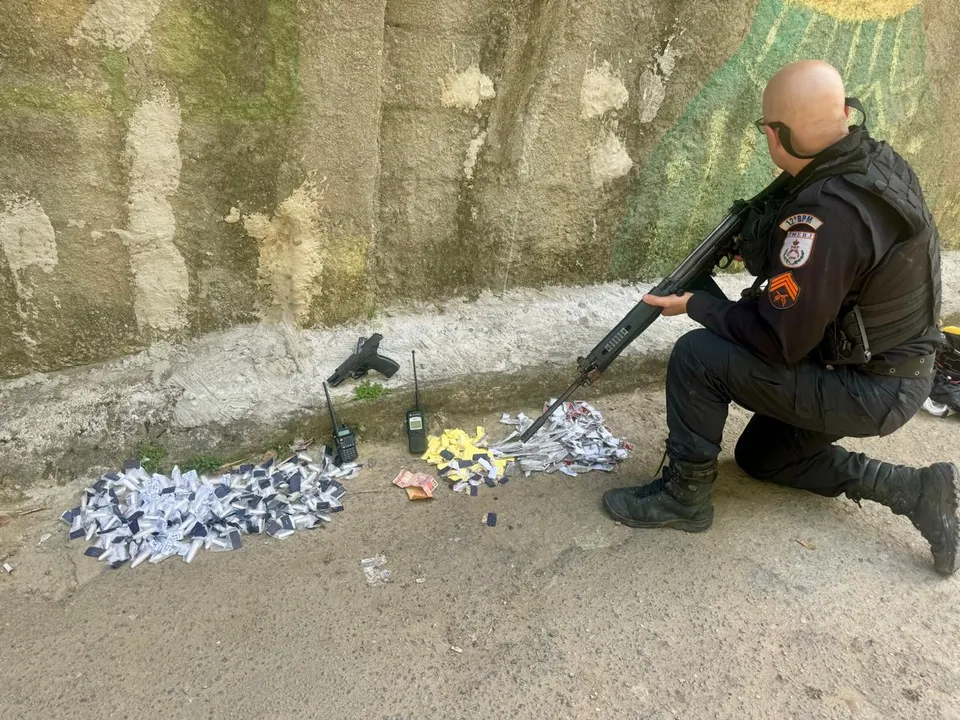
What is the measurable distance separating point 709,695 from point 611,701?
0.90 feet

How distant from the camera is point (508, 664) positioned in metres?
1.86

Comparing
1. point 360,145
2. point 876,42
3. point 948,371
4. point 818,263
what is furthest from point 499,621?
point 876,42

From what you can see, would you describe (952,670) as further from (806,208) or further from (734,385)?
(806,208)

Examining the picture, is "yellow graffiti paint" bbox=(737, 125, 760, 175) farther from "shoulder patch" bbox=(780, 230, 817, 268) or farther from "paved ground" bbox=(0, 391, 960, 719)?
"paved ground" bbox=(0, 391, 960, 719)

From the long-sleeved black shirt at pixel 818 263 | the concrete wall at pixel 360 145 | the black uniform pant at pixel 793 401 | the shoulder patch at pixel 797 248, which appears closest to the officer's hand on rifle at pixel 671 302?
the black uniform pant at pixel 793 401

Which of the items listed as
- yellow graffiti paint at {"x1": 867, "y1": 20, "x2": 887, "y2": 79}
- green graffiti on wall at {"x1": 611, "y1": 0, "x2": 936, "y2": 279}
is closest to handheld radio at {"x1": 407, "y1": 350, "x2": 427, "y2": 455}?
green graffiti on wall at {"x1": 611, "y1": 0, "x2": 936, "y2": 279}

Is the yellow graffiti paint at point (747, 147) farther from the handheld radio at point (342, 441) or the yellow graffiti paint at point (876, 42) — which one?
the handheld radio at point (342, 441)

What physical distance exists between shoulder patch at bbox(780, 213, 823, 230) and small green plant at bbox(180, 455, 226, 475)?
6.96ft

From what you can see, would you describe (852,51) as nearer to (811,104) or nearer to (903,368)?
(811,104)

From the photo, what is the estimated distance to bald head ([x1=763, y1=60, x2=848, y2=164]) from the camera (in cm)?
192

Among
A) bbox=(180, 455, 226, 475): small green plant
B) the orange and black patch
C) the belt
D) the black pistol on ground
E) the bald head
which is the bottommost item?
bbox=(180, 455, 226, 475): small green plant

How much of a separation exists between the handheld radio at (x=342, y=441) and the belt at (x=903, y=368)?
1.82 meters

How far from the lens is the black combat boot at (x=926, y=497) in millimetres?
2180

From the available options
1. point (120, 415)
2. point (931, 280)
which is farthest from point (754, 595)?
point (120, 415)
